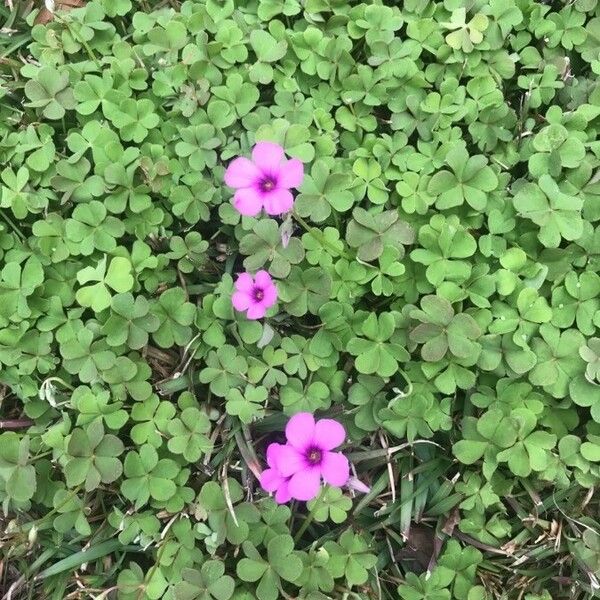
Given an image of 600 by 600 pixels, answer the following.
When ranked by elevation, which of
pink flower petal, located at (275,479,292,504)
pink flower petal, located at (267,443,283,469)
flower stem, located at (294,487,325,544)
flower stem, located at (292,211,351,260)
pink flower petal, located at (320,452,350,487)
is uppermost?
flower stem, located at (292,211,351,260)

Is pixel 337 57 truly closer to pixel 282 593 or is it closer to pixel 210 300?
pixel 210 300

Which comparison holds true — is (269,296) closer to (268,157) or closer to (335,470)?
(268,157)

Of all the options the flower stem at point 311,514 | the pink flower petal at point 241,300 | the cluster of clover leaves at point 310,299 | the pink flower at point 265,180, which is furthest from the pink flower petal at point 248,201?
the flower stem at point 311,514

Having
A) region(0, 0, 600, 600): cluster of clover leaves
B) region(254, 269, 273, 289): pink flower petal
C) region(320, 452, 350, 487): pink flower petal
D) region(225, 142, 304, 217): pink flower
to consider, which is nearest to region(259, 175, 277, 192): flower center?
region(225, 142, 304, 217): pink flower

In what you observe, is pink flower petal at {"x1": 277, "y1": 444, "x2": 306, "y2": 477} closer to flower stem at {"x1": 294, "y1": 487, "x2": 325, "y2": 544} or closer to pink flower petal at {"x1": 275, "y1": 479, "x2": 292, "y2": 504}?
pink flower petal at {"x1": 275, "y1": 479, "x2": 292, "y2": 504}

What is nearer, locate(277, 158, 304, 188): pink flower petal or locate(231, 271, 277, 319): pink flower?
locate(277, 158, 304, 188): pink flower petal

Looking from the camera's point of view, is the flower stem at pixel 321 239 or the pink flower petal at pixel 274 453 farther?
the flower stem at pixel 321 239

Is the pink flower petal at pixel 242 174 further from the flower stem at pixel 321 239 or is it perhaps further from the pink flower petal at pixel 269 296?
the pink flower petal at pixel 269 296
